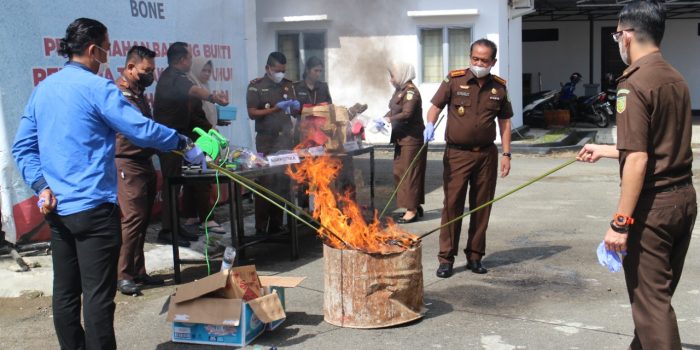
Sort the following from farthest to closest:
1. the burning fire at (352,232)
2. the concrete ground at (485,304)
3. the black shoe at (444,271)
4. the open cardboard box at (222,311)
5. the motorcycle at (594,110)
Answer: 1. the motorcycle at (594,110)
2. the black shoe at (444,271)
3. the burning fire at (352,232)
4. the concrete ground at (485,304)
5. the open cardboard box at (222,311)

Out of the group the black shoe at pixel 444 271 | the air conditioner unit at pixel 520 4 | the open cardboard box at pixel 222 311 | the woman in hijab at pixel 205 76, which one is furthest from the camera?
the air conditioner unit at pixel 520 4

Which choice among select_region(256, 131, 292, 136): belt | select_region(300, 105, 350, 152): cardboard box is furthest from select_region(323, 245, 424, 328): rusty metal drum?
select_region(256, 131, 292, 136): belt

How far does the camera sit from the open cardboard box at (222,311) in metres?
4.44

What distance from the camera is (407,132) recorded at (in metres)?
8.46

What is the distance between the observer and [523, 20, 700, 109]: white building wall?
21.6 meters

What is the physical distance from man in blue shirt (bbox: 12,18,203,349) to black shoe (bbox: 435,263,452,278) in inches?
111

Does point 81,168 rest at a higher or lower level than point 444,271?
higher

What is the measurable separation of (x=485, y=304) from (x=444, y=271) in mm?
762

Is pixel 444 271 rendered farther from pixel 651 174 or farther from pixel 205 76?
pixel 205 76

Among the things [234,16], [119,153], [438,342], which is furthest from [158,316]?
[234,16]

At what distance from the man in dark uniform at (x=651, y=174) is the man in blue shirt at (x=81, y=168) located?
245cm

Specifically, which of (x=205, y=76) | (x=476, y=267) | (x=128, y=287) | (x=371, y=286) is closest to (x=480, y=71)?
(x=476, y=267)

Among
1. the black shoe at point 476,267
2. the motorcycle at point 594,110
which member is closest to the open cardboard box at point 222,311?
the black shoe at point 476,267

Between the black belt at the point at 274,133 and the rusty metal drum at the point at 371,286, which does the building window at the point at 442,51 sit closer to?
the black belt at the point at 274,133
